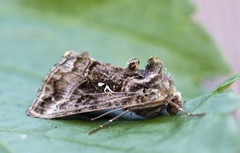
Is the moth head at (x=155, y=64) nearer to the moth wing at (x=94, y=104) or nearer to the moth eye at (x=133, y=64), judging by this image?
the moth eye at (x=133, y=64)

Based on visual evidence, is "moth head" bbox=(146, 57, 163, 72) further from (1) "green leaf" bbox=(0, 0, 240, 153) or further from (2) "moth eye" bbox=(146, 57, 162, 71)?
(1) "green leaf" bbox=(0, 0, 240, 153)

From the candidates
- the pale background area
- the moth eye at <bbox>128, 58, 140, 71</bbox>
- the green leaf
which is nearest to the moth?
the moth eye at <bbox>128, 58, 140, 71</bbox>

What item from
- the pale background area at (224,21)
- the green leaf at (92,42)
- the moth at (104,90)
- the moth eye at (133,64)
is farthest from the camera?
the pale background area at (224,21)

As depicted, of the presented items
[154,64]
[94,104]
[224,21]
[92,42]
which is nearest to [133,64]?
[154,64]

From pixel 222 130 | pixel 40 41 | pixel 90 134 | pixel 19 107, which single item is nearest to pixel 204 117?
pixel 222 130

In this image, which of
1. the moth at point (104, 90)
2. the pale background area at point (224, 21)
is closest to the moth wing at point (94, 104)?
the moth at point (104, 90)
